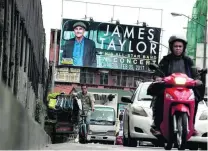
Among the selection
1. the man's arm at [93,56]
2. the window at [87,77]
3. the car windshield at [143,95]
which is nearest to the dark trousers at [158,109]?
the car windshield at [143,95]

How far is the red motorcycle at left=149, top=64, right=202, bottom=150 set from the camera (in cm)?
824

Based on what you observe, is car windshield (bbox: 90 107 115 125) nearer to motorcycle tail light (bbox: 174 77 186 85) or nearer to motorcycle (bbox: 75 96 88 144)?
motorcycle (bbox: 75 96 88 144)

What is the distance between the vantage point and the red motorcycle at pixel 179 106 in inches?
324

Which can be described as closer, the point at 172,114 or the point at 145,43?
the point at 172,114

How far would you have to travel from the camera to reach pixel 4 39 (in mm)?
6594

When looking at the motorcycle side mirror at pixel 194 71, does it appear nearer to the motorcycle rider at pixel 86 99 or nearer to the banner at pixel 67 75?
the motorcycle rider at pixel 86 99

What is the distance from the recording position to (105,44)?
75.2 metres

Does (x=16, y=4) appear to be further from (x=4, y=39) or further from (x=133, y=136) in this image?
(x=133, y=136)

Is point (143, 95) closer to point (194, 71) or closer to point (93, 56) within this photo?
point (194, 71)

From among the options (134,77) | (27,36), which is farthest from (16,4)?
(134,77)

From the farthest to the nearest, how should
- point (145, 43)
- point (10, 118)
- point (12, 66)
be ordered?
1. point (145, 43)
2. point (12, 66)
3. point (10, 118)

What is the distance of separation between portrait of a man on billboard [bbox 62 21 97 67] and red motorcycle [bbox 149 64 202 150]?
65200mm

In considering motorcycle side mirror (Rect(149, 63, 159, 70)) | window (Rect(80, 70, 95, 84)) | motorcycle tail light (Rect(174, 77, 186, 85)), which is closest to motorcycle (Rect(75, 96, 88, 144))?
motorcycle side mirror (Rect(149, 63, 159, 70))

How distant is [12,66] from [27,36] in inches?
81.1
